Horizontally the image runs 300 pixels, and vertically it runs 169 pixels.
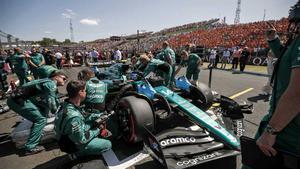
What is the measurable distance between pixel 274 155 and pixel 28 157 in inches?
142

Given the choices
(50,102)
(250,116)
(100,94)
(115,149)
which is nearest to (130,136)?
(115,149)

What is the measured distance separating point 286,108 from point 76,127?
1896mm

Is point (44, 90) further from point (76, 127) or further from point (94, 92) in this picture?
point (76, 127)

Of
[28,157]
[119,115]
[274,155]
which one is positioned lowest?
[28,157]

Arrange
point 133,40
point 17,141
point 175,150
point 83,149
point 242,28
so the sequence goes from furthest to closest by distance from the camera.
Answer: point 133,40
point 242,28
point 17,141
point 175,150
point 83,149

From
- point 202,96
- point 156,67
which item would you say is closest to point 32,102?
point 156,67

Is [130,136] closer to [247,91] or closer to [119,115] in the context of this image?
[119,115]

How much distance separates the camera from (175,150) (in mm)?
2660

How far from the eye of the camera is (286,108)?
1.17 meters

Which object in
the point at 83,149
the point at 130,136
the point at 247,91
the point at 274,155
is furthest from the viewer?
the point at 247,91

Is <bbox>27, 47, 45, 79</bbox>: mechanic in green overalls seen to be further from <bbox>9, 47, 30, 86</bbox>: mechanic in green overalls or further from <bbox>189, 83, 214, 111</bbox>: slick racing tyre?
<bbox>189, 83, 214, 111</bbox>: slick racing tyre

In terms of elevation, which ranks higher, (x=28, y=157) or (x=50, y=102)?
(x=50, y=102)

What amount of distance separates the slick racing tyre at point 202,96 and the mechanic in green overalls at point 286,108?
9.28ft

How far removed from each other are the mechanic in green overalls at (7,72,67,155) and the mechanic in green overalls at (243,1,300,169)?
3316 millimetres
